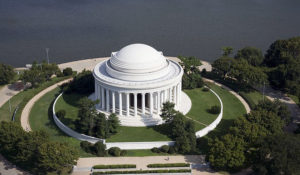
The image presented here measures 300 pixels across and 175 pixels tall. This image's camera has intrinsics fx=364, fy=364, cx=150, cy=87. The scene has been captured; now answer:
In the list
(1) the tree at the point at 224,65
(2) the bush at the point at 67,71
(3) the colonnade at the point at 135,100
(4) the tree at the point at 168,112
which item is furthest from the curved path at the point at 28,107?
(1) the tree at the point at 224,65

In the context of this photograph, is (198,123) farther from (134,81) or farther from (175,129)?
(134,81)

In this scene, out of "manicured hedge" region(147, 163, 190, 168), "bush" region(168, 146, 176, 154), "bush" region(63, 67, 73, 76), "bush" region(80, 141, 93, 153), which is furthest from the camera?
"bush" region(63, 67, 73, 76)

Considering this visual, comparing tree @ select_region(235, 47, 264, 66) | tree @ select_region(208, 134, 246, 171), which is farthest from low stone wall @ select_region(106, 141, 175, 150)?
tree @ select_region(235, 47, 264, 66)

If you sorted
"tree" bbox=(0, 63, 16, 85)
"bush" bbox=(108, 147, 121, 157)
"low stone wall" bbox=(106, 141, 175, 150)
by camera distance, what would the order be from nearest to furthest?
"bush" bbox=(108, 147, 121, 157), "low stone wall" bbox=(106, 141, 175, 150), "tree" bbox=(0, 63, 16, 85)

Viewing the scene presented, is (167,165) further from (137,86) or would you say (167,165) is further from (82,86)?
(82,86)

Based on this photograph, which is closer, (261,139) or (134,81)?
(261,139)

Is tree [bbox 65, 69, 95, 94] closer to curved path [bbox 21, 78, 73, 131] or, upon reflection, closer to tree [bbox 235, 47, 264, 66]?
curved path [bbox 21, 78, 73, 131]

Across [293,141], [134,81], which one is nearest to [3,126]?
[134,81]
